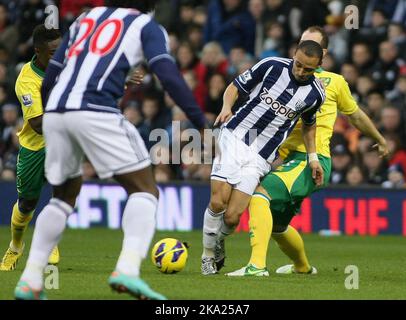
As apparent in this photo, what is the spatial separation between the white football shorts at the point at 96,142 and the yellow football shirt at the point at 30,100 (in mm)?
2771

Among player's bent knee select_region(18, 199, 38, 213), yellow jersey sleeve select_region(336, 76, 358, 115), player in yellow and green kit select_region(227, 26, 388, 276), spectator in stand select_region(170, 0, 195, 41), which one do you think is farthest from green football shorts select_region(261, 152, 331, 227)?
spectator in stand select_region(170, 0, 195, 41)

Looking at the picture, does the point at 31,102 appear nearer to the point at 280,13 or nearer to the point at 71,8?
the point at 280,13

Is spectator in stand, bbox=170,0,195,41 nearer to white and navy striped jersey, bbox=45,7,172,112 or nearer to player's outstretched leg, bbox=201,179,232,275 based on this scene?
player's outstretched leg, bbox=201,179,232,275

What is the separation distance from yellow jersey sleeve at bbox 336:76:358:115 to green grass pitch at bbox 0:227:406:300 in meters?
1.46

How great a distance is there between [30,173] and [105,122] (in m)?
3.19

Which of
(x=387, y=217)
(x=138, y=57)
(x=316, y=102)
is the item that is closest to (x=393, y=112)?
(x=387, y=217)

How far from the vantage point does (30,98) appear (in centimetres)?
959

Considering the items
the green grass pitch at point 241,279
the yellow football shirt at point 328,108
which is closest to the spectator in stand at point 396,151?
the green grass pitch at point 241,279

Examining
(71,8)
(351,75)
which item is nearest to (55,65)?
(351,75)

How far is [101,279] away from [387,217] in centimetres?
745

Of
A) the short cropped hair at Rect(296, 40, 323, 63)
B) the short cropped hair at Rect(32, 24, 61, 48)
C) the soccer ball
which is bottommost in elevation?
the soccer ball

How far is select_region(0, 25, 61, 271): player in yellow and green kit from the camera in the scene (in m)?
9.54

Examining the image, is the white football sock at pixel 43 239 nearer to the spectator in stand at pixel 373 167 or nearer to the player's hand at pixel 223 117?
the player's hand at pixel 223 117
